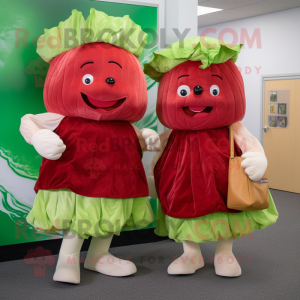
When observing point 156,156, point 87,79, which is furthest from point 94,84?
point 156,156

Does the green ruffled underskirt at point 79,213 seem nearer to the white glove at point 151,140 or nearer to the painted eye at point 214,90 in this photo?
the white glove at point 151,140

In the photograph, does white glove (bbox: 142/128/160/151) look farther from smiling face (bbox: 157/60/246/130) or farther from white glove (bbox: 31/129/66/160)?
white glove (bbox: 31/129/66/160)

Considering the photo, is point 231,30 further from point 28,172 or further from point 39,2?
point 28,172

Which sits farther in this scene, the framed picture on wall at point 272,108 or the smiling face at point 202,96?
the framed picture on wall at point 272,108

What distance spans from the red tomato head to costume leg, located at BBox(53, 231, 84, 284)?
2.48ft

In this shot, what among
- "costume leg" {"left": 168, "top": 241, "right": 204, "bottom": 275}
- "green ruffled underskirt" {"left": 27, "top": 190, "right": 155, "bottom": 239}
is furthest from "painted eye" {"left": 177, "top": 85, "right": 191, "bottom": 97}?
"costume leg" {"left": 168, "top": 241, "right": 204, "bottom": 275}

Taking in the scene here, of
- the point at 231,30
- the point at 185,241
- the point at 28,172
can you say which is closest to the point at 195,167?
the point at 185,241

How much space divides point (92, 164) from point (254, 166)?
94cm

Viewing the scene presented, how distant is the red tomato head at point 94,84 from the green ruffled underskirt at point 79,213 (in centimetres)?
49

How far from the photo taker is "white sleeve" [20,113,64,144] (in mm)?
2181

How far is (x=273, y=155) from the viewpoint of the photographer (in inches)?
217

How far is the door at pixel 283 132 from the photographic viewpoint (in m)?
5.22

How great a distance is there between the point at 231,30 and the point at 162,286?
4.76 m

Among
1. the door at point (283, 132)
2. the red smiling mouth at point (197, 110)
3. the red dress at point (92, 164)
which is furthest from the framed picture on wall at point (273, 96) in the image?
the red dress at point (92, 164)
